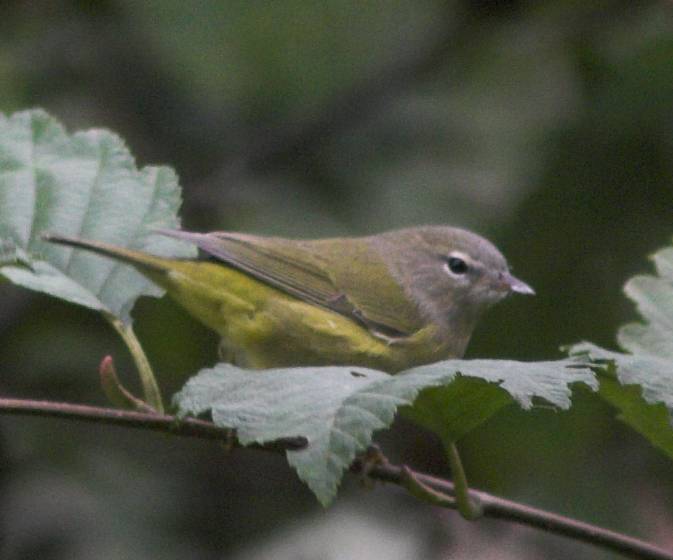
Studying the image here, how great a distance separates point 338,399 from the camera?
2.05m

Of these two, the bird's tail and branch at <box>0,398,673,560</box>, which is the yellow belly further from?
branch at <box>0,398,673,560</box>

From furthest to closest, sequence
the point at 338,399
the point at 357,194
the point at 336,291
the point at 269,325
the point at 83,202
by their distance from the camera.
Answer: the point at 357,194
the point at 336,291
the point at 269,325
the point at 83,202
the point at 338,399

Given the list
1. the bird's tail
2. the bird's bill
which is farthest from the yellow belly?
the bird's bill

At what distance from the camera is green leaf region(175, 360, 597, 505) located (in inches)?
76.2

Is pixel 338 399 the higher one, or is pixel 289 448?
pixel 338 399

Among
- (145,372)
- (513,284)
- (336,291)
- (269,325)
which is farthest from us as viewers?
(513,284)

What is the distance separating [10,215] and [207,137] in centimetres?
279


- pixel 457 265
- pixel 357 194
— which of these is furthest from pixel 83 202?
pixel 357 194

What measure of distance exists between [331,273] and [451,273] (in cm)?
69

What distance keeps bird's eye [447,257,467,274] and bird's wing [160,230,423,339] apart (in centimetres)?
29

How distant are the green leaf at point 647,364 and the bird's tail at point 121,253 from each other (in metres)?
1.09

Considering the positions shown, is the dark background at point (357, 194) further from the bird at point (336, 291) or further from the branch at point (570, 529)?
the branch at point (570, 529)

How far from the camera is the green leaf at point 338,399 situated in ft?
6.35

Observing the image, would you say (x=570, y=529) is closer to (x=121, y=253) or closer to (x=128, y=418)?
(x=128, y=418)
